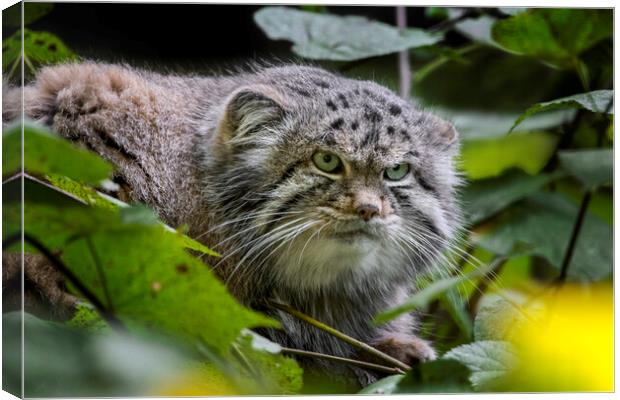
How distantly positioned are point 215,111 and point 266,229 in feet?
1.60

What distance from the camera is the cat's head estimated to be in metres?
3.01

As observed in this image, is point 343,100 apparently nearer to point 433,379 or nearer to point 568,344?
point 433,379

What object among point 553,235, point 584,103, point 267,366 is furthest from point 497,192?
point 267,366

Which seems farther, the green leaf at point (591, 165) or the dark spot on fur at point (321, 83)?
the green leaf at point (591, 165)

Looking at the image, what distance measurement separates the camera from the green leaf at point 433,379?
241 cm

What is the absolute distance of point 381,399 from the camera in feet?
9.34

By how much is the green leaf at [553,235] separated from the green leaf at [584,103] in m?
0.61

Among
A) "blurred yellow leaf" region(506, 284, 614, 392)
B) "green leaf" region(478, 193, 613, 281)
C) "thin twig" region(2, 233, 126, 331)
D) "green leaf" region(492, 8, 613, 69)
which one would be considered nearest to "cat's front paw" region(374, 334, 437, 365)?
"blurred yellow leaf" region(506, 284, 614, 392)

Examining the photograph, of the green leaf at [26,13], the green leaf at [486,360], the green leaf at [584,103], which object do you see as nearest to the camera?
the green leaf at [486,360]

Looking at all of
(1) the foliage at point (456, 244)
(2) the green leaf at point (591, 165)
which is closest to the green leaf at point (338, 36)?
(1) the foliage at point (456, 244)

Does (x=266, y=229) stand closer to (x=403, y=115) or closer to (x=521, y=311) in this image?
(x=403, y=115)

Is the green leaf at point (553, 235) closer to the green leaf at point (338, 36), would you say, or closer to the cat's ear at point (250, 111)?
the green leaf at point (338, 36)

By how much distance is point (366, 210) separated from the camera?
293 centimetres

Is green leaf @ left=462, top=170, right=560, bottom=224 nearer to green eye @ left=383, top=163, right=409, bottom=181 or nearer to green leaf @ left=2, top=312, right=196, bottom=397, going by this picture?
green eye @ left=383, top=163, right=409, bottom=181
